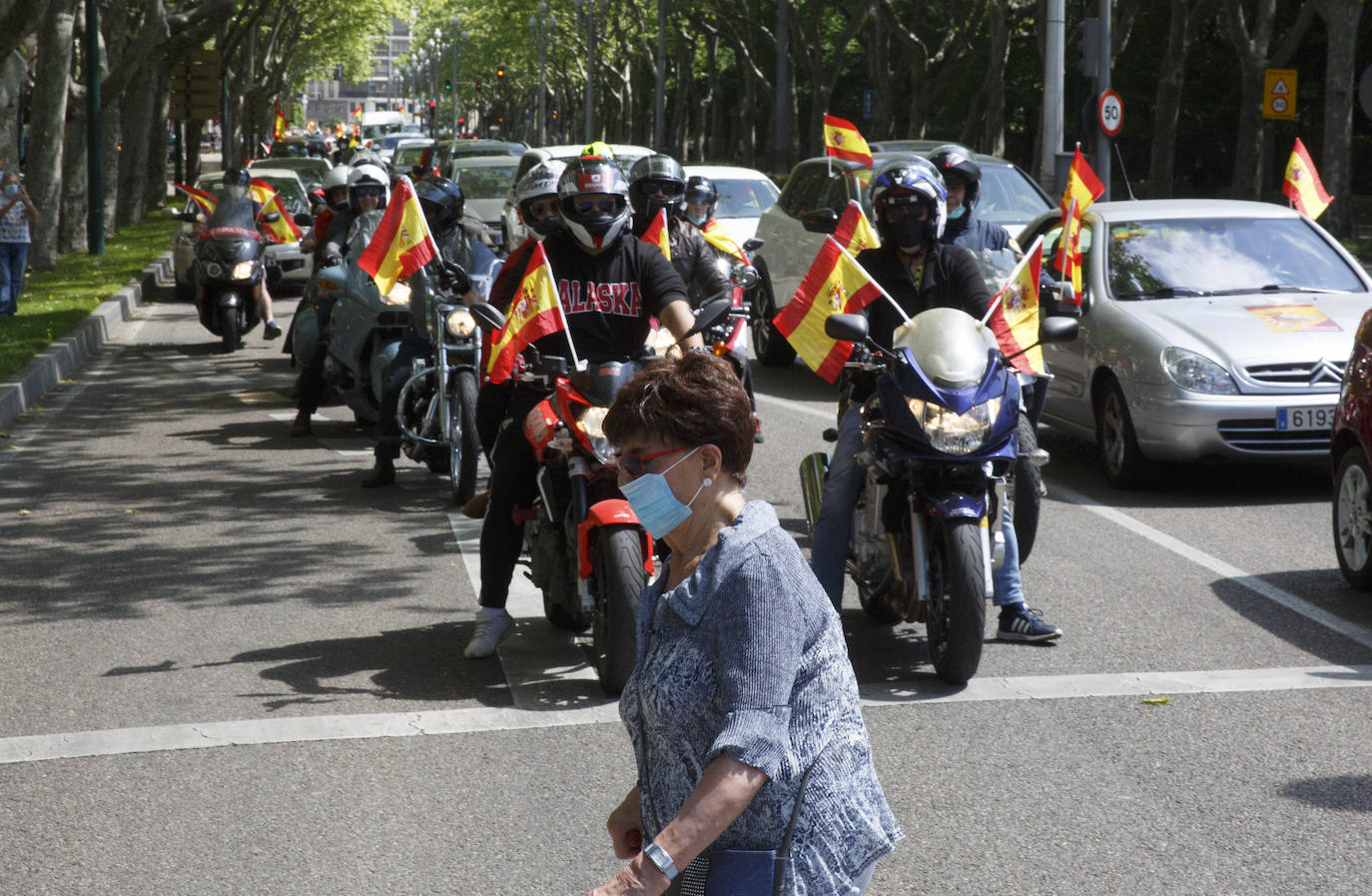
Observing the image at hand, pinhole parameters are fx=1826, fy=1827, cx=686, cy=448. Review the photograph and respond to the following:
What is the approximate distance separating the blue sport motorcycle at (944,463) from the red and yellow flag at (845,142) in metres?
4.80

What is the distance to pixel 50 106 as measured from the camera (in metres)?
22.2

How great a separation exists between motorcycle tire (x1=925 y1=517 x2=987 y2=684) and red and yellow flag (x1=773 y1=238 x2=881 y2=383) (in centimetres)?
101

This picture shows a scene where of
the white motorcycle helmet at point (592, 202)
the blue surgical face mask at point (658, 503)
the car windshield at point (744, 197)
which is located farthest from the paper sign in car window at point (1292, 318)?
the car windshield at point (744, 197)

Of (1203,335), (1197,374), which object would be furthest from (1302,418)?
(1203,335)

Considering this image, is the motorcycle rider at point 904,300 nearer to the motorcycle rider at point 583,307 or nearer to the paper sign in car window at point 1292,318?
the motorcycle rider at point 583,307

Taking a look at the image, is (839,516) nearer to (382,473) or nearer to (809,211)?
(382,473)

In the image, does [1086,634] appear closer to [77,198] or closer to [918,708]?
[918,708]

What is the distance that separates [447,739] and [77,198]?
2262cm

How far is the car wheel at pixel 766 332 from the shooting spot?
16297 millimetres

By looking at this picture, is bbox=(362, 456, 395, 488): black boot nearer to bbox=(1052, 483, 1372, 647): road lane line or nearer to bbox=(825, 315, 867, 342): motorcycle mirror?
bbox=(1052, 483, 1372, 647): road lane line

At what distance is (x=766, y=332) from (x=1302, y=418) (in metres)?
7.45

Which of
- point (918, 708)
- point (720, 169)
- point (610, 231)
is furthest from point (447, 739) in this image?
point (720, 169)

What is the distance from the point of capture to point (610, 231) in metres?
6.58

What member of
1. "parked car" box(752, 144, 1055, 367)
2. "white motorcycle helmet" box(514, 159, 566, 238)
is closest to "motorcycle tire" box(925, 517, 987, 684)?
"white motorcycle helmet" box(514, 159, 566, 238)
